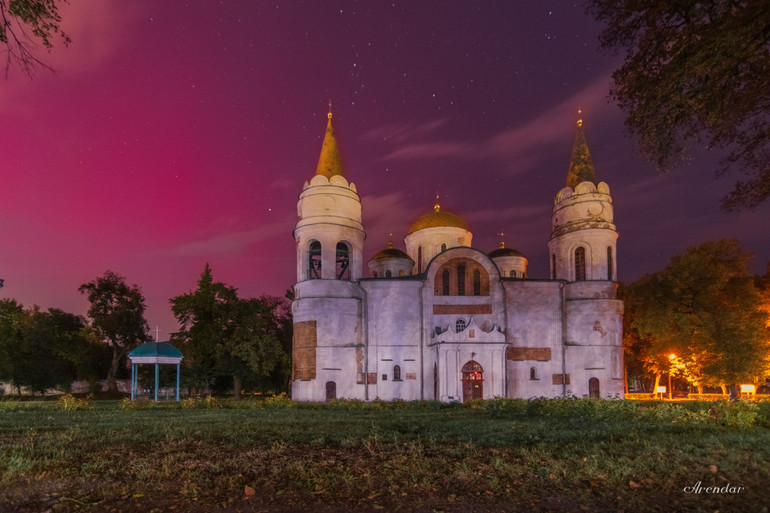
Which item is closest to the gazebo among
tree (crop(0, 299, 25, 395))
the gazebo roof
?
the gazebo roof

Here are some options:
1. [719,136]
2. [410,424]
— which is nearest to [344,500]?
[410,424]

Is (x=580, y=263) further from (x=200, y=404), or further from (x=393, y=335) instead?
(x=200, y=404)

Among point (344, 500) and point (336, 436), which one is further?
point (336, 436)

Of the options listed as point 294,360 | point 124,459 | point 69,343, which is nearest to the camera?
point 124,459

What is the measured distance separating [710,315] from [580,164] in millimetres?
12968

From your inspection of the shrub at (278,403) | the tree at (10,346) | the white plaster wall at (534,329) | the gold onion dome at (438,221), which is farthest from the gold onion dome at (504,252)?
the tree at (10,346)

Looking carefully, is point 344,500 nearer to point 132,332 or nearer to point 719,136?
point 719,136

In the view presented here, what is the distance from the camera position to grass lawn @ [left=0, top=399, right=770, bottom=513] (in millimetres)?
5883

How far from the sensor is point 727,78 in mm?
8328

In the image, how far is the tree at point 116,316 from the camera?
44.2 metres

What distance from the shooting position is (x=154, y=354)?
3033 centimetres

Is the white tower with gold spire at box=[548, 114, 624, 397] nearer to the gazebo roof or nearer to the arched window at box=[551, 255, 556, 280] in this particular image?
the arched window at box=[551, 255, 556, 280]

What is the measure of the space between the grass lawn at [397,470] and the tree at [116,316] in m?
36.6

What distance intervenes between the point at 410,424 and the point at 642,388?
63297 mm
